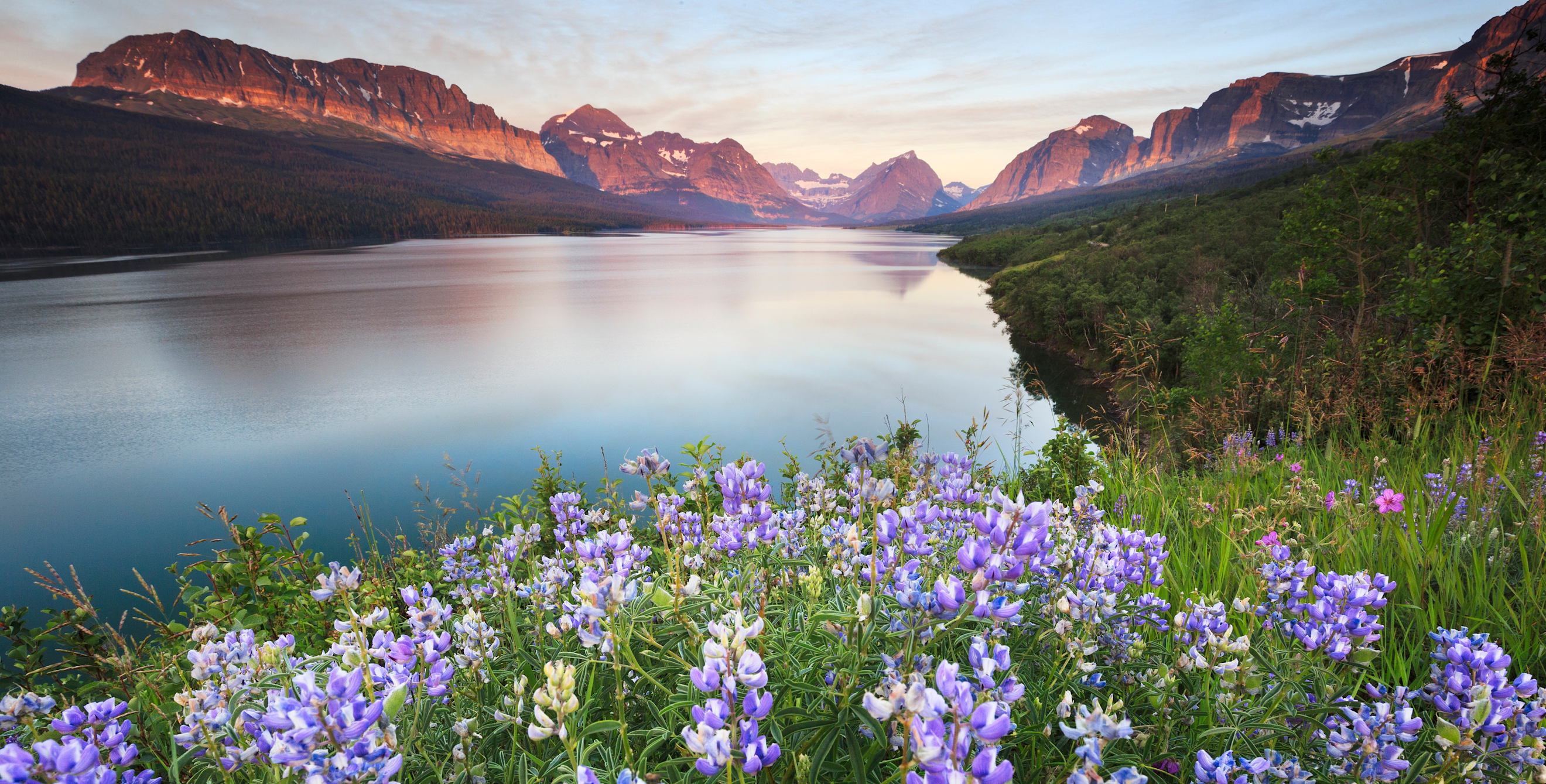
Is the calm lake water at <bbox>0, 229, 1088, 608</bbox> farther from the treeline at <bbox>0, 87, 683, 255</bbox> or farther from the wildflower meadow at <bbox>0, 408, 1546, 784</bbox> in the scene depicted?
the treeline at <bbox>0, 87, 683, 255</bbox>

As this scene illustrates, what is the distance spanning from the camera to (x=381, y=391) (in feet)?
57.1

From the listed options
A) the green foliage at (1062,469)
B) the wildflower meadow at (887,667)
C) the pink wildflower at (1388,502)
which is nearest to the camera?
the wildflower meadow at (887,667)

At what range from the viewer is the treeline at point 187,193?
6819 cm

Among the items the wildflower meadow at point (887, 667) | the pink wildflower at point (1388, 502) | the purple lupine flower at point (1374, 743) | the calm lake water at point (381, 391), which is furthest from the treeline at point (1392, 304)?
the calm lake water at point (381, 391)

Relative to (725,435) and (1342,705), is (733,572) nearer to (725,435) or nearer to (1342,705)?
(1342,705)

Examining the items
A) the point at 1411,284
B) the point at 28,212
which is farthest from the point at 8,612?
the point at 28,212

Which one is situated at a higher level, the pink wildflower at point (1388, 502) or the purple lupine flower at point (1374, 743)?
the purple lupine flower at point (1374, 743)

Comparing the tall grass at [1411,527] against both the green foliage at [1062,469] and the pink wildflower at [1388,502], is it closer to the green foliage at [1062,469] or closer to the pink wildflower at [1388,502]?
the pink wildflower at [1388,502]

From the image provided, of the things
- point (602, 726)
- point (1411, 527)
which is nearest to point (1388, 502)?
point (1411, 527)

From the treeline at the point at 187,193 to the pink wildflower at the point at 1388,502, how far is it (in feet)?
324

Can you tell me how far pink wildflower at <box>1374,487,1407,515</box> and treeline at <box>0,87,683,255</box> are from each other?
98.9 m

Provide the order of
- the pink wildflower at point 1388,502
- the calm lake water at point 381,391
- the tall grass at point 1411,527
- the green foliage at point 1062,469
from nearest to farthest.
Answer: the tall grass at point 1411,527 → the pink wildflower at point 1388,502 → the green foliage at point 1062,469 → the calm lake water at point 381,391

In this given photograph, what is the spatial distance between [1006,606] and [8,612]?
467 centimetres

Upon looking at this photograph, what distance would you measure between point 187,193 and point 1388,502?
11918cm
